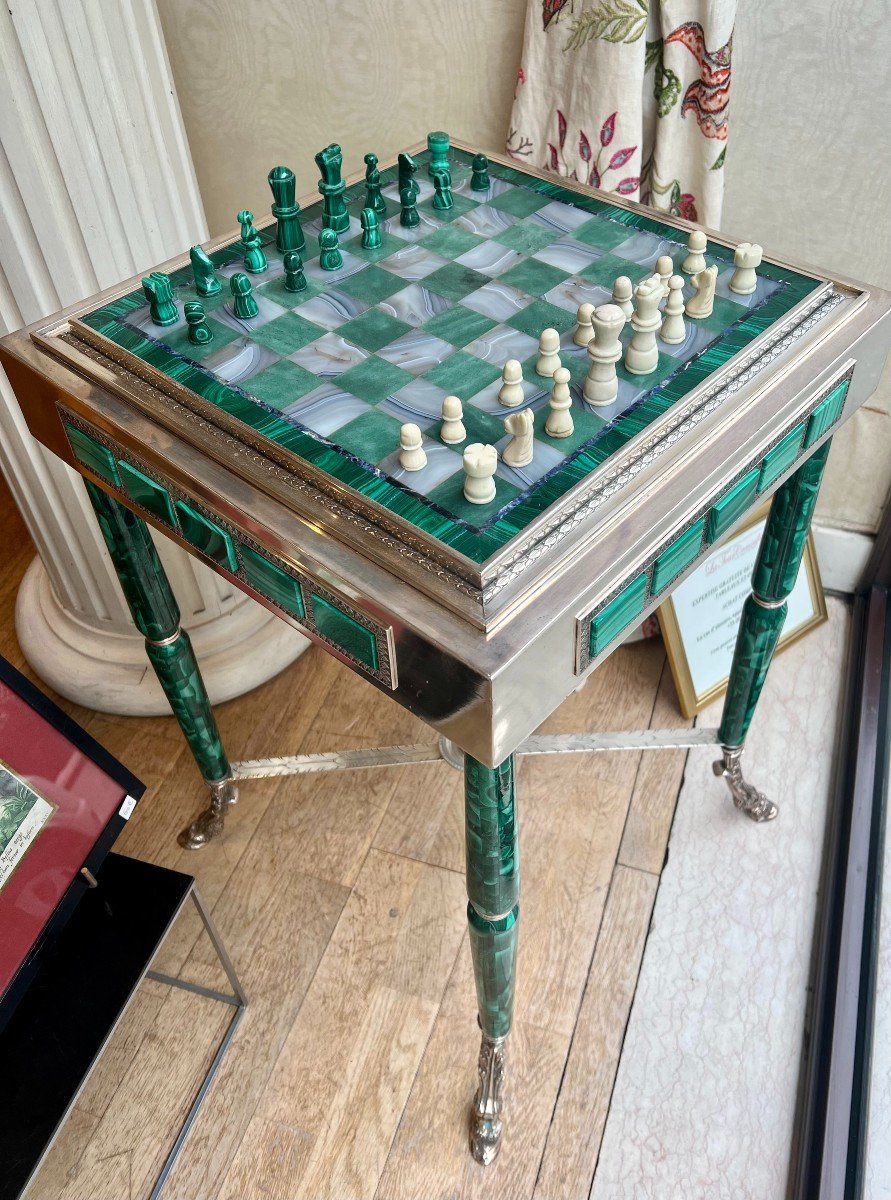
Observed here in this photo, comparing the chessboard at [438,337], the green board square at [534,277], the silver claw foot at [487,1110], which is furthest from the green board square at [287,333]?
the silver claw foot at [487,1110]

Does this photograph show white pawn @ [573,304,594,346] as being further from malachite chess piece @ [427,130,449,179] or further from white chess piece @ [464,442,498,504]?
malachite chess piece @ [427,130,449,179]

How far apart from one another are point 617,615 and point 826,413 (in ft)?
1.18

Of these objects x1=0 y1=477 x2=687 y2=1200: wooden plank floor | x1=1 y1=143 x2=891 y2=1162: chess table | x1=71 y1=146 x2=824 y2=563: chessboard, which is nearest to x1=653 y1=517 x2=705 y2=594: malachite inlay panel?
x1=1 y1=143 x2=891 y2=1162: chess table

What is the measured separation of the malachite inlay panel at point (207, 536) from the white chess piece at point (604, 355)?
0.37m

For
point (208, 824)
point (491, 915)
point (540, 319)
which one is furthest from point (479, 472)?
point (208, 824)

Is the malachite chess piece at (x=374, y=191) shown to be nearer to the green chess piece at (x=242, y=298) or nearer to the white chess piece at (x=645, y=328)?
the green chess piece at (x=242, y=298)

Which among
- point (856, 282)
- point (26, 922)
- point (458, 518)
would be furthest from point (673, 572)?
point (26, 922)

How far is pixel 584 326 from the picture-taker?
42.2 inches

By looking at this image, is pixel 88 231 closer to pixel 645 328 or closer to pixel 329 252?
pixel 329 252

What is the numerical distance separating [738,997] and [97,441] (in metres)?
1.14

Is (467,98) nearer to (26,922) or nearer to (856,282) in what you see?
(856,282)

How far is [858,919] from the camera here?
1.56 meters

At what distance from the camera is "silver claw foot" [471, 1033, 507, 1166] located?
1.35 m

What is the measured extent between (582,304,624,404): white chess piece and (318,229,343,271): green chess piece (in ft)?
1.11
